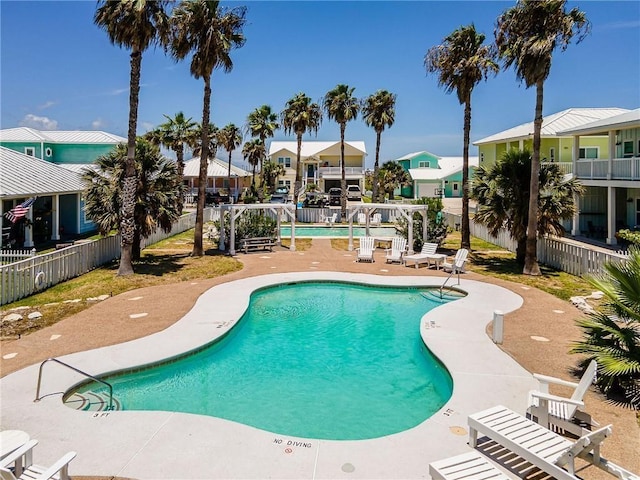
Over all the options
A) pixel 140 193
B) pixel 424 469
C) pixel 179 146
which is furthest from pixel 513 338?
pixel 179 146

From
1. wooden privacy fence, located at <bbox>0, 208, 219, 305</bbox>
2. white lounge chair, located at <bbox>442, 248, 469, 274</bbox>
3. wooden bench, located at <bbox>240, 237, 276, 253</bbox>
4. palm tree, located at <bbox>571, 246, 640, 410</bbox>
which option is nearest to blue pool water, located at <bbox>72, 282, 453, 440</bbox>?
palm tree, located at <bbox>571, 246, 640, 410</bbox>

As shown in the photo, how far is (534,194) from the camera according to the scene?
18.9 meters

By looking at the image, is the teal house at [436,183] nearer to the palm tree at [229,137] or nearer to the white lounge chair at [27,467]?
the palm tree at [229,137]

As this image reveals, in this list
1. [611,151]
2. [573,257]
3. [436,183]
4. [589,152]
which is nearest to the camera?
[573,257]

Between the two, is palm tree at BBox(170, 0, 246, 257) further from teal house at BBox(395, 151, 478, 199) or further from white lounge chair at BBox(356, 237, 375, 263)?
teal house at BBox(395, 151, 478, 199)

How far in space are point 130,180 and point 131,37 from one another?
5597 mm

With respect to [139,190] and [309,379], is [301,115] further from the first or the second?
[309,379]

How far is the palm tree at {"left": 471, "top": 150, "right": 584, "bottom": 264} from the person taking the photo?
19.9 meters

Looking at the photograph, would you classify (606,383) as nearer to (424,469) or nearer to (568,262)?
(424,469)

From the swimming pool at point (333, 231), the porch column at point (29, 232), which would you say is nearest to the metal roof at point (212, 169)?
the swimming pool at point (333, 231)

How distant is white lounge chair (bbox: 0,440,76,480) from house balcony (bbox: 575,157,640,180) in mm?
26348

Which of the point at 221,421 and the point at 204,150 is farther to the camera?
the point at 204,150

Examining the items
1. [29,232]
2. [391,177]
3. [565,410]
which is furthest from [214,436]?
[391,177]

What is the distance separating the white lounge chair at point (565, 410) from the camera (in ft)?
22.4
